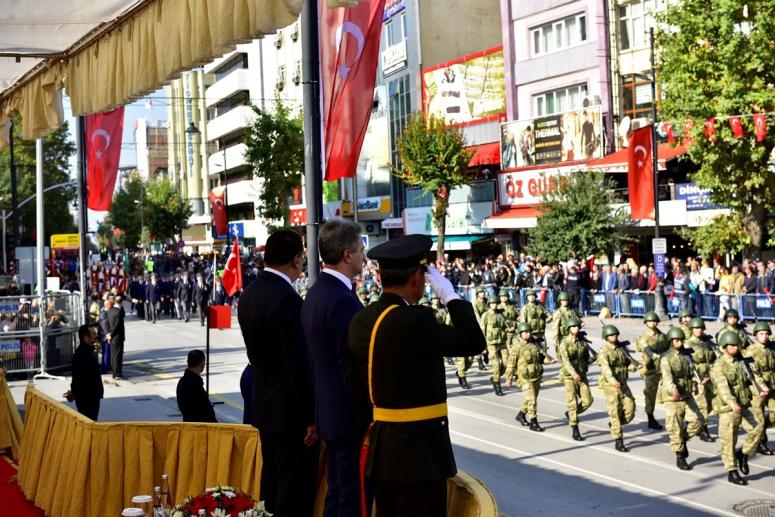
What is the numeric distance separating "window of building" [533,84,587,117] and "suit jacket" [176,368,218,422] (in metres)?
34.4

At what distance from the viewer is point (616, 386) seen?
14.5 metres

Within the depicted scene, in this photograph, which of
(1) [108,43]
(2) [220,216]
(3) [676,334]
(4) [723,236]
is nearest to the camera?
(1) [108,43]

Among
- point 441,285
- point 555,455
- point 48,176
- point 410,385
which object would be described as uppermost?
point 48,176

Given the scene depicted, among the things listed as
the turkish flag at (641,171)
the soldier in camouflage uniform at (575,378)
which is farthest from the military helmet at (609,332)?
the turkish flag at (641,171)

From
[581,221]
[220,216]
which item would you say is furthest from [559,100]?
[220,216]

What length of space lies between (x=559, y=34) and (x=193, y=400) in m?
36.8

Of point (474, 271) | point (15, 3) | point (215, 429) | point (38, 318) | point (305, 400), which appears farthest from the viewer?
point (474, 271)

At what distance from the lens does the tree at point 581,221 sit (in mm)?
35562

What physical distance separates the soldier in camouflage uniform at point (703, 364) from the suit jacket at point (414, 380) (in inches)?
405

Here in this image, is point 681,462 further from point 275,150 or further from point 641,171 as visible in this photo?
point 275,150

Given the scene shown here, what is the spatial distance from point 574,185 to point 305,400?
103 ft

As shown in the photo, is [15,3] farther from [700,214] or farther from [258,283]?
[700,214]

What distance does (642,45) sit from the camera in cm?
3931

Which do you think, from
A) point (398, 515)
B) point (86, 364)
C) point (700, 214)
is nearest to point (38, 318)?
point (86, 364)
